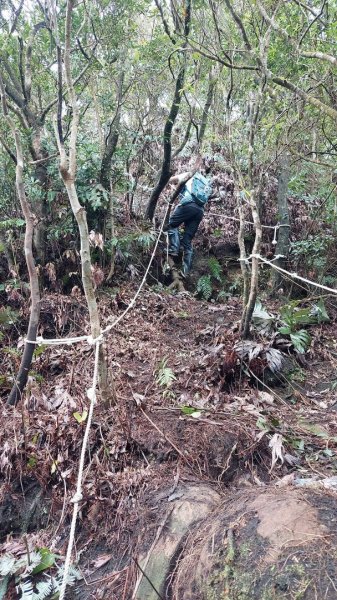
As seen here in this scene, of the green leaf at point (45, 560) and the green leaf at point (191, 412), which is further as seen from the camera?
the green leaf at point (191, 412)

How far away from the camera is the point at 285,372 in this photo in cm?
555

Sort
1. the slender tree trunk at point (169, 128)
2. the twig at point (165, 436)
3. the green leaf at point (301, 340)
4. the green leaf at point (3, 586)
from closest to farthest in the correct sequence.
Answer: the green leaf at point (3, 586)
the twig at point (165, 436)
the green leaf at point (301, 340)
the slender tree trunk at point (169, 128)

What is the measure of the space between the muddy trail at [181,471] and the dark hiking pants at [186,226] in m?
2.52

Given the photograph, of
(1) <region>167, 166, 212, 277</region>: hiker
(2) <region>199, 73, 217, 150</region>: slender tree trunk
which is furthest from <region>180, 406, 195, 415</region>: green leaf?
(2) <region>199, 73, 217, 150</region>: slender tree trunk

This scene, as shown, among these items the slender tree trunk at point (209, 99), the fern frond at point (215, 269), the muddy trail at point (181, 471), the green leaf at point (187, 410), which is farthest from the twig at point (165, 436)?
the slender tree trunk at point (209, 99)

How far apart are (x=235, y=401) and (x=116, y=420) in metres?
1.36

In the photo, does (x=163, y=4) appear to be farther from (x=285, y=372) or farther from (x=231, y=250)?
(x=285, y=372)

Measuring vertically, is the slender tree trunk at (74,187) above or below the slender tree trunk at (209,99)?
below

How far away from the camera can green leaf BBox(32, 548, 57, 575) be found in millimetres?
3381

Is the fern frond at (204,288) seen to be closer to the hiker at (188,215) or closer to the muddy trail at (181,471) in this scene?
the hiker at (188,215)

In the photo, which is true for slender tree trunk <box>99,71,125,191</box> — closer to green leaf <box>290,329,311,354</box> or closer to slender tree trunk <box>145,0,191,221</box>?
slender tree trunk <box>145,0,191,221</box>

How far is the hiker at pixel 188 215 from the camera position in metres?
8.08

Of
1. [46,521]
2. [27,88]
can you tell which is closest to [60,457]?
[46,521]

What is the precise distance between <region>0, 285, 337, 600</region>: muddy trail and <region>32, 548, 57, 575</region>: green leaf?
0.11m
